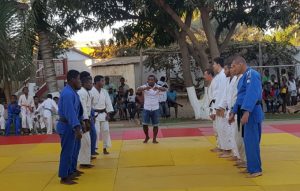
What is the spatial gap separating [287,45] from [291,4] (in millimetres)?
7997

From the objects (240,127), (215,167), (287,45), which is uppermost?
(287,45)

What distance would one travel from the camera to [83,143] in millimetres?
9680

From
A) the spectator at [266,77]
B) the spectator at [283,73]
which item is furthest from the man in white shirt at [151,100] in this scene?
the spectator at [283,73]

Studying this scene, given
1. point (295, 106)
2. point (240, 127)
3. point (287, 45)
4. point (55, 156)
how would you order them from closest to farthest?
point (240, 127) < point (55, 156) < point (295, 106) < point (287, 45)

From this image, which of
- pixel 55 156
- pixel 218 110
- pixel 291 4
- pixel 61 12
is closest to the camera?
pixel 218 110

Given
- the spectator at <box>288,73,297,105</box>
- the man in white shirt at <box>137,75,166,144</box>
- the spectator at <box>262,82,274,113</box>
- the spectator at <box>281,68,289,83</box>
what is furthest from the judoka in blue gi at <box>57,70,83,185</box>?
the spectator at <box>281,68,289,83</box>

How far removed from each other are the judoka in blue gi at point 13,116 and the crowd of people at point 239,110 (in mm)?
8080

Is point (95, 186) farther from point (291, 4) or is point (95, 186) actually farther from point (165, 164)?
point (291, 4)

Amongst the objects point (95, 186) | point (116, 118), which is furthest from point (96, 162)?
point (116, 118)

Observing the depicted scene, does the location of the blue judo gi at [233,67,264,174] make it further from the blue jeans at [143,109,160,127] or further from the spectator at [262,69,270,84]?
the spectator at [262,69,270,84]

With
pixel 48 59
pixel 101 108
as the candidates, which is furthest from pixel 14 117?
pixel 101 108

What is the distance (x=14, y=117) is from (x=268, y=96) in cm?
952

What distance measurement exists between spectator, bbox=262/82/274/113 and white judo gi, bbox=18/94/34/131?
8851 millimetres

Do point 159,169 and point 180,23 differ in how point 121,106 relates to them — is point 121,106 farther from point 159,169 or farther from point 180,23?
point 159,169
